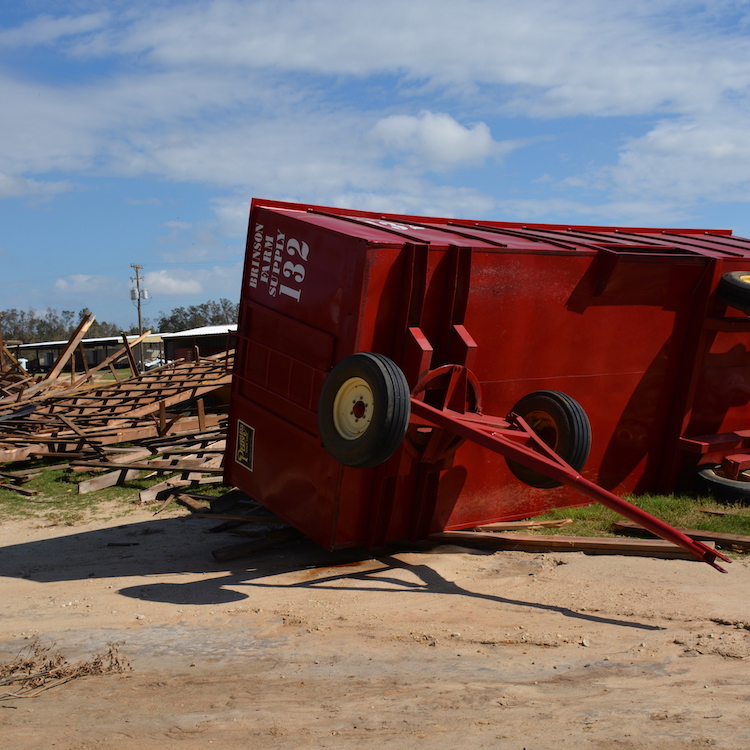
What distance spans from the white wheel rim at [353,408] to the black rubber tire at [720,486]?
16.1 ft

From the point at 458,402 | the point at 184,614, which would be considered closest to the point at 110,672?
the point at 184,614

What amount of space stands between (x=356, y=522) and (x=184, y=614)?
5.61ft

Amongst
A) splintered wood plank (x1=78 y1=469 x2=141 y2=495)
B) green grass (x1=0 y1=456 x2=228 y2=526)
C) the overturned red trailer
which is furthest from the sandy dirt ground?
splintered wood plank (x1=78 y1=469 x2=141 y2=495)

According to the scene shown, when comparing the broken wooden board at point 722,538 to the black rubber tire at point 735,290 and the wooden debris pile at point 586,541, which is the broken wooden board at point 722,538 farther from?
the black rubber tire at point 735,290

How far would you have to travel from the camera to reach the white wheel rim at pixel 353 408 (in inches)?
218

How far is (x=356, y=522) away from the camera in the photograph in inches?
263

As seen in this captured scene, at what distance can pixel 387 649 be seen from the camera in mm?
4934

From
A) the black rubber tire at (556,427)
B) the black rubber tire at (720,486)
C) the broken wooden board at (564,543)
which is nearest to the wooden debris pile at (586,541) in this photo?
the broken wooden board at (564,543)

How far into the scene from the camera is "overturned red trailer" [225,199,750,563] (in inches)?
240

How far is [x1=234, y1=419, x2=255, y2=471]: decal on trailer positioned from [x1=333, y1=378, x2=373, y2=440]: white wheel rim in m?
2.18

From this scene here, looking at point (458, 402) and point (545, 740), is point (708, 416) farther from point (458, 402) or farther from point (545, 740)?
point (545, 740)

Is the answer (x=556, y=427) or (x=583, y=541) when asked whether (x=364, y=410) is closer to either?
(x=556, y=427)

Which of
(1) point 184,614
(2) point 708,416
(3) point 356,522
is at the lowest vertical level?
(1) point 184,614

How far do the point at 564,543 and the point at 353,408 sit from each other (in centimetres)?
266
